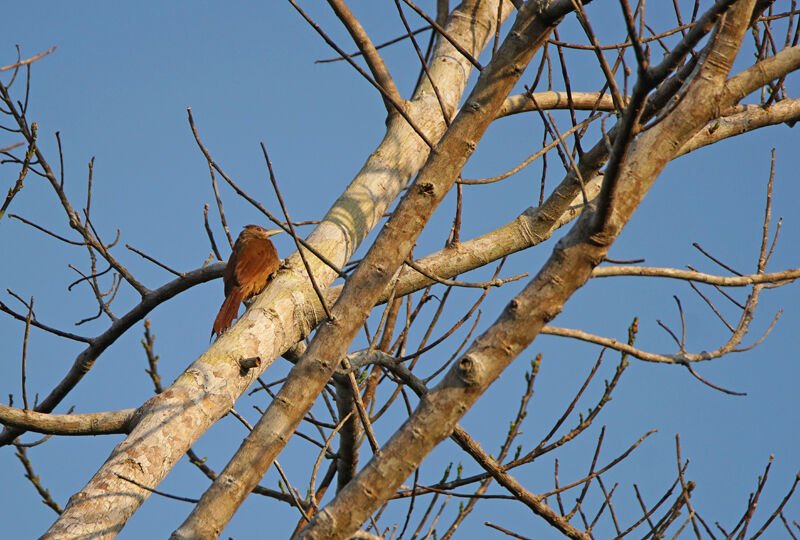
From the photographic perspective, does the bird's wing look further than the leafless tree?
Yes

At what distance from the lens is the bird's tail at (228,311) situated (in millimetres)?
4645

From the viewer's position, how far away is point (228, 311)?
4719mm

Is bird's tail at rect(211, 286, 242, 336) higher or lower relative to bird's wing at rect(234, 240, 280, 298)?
lower

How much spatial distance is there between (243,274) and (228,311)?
26 cm

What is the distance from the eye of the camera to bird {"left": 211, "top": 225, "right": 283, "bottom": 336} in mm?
4566

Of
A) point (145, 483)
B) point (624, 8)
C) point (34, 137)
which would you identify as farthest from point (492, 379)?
point (34, 137)

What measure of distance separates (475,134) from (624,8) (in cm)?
101

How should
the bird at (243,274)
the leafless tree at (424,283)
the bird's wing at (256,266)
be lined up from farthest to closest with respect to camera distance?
1. the bird's wing at (256,266)
2. the bird at (243,274)
3. the leafless tree at (424,283)

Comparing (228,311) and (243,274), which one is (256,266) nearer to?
(243,274)

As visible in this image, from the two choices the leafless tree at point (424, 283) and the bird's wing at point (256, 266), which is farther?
the bird's wing at point (256, 266)

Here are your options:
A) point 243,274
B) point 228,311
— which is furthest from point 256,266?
point 228,311

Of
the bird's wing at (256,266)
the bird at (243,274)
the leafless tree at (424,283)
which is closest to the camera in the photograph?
the leafless tree at (424,283)

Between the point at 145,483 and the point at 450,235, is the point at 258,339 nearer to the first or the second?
the point at 145,483

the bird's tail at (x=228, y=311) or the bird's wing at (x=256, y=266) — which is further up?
the bird's wing at (x=256, y=266)
